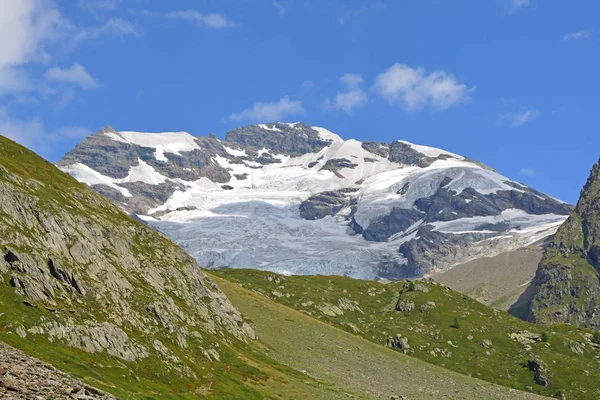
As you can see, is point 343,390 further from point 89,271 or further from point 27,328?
point 27,328

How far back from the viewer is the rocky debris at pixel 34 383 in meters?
38.4

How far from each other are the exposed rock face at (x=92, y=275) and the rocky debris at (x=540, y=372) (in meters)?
99.4

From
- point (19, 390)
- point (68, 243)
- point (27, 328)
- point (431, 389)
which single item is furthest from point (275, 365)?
point (19, 390)

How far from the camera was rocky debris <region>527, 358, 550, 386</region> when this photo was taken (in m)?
191

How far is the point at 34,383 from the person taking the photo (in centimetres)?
4106

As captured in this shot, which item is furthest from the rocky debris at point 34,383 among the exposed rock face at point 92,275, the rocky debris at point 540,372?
the rocky debris at point 540,372

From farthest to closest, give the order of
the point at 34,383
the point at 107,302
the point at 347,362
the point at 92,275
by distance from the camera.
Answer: the point at 347,362, the point at 92,275, the point at 107,302, the point at 34,383

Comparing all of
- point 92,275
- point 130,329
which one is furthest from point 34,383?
point 92,275

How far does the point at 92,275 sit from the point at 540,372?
143703mm

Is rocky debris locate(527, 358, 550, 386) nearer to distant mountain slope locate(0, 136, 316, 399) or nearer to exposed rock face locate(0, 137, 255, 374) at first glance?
distant mountain slope locate(0, 136, 316, 399)

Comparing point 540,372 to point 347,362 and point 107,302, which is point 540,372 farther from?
point 107,302

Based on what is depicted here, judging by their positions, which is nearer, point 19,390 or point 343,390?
point 19,390

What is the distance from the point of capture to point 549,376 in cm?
19488

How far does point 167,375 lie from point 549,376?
145958 mm
